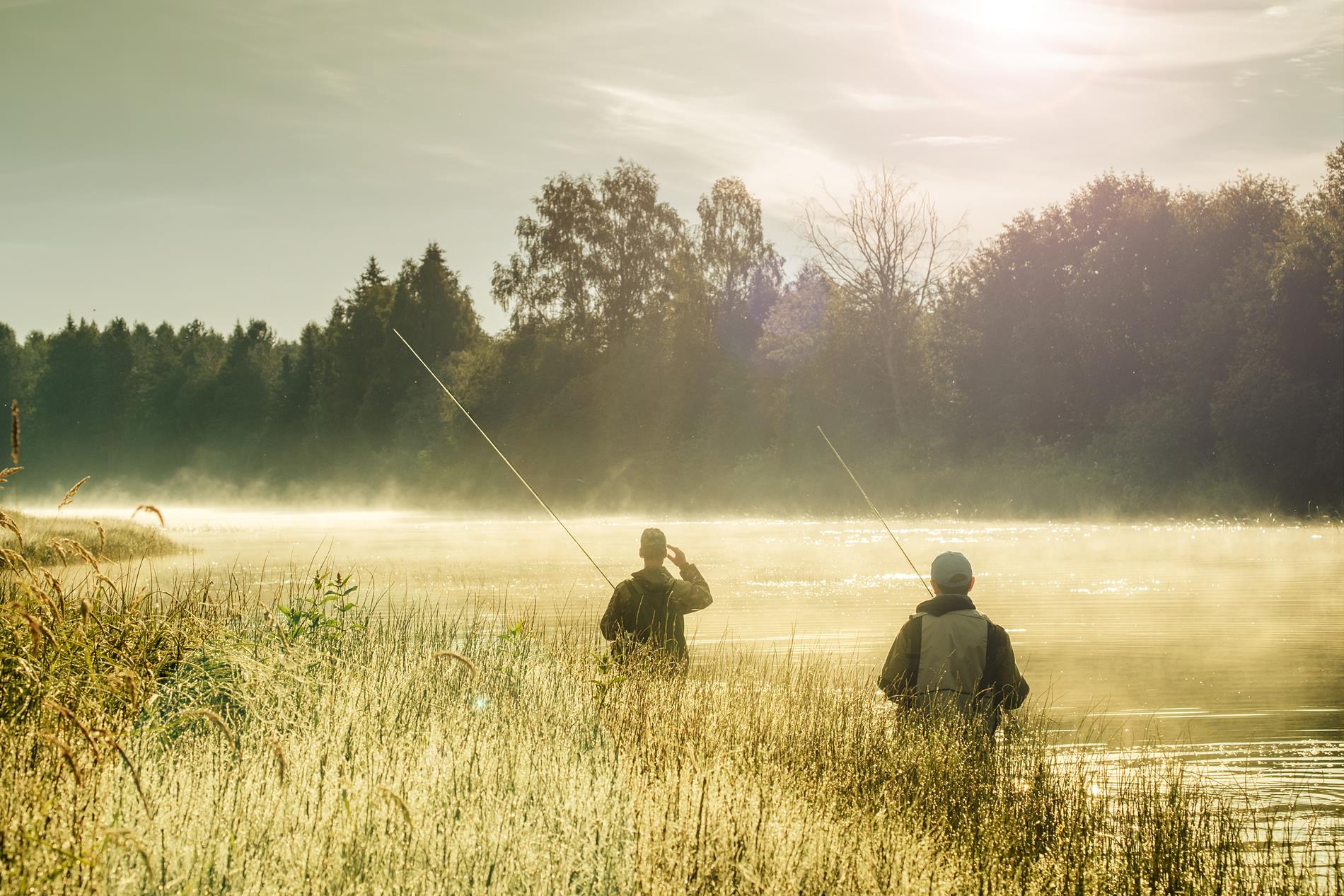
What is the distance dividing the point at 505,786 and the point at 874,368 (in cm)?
4464

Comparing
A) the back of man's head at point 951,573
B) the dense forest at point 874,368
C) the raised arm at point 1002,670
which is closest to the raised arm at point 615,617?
the back of man's head at point 951,573

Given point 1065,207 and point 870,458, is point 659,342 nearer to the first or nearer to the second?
point 870,458

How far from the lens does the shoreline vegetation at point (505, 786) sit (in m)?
4.39

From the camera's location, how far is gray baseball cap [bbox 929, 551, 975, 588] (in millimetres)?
7062

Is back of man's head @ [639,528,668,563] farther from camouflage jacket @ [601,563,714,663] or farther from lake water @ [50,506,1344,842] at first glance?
lake water @ [50,506,1344,842]

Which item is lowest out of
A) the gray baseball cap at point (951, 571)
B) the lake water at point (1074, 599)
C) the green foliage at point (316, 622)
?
the lake water at point (1074, 599)

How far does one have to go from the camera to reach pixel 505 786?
520 centimetres

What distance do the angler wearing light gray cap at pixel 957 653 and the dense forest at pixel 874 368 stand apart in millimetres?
33097

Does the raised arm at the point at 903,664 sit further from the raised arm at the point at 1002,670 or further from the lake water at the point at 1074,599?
the lake water at the point at 1074,599

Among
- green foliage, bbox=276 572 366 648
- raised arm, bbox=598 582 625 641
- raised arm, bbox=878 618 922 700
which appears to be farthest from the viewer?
raised arm, bbox=598 582 625 641

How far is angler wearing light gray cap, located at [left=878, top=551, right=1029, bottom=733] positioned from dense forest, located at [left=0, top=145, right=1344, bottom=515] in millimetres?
33097

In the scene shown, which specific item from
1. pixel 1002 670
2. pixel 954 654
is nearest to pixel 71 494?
pixel 954 654

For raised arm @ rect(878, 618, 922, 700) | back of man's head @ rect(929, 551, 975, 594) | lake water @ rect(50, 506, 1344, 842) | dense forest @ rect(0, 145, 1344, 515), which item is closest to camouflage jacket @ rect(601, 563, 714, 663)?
raised arm @ rect(878, 618, 922, 700)

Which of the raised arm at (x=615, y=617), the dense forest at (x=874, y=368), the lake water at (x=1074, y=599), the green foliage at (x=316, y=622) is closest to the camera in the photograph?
the green foliage at (x=316, y=622)
